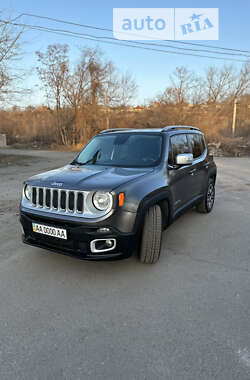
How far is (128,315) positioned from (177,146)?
2787mm

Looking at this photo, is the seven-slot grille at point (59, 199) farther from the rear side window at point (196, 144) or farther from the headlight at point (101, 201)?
the rear side window at point (196, 144)

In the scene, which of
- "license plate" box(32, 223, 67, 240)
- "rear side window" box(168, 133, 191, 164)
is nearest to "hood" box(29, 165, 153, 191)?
"license plate" box(32, 223, 67, 240)

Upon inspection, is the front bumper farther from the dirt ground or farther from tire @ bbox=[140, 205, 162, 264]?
the dirt ground

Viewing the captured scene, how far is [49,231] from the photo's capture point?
297 centimetres

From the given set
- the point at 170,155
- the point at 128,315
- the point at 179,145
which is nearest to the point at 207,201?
the point at 179,145

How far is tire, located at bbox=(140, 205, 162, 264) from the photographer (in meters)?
3.17

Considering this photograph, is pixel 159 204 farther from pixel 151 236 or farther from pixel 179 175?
pixel 179 175

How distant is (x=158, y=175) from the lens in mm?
3492

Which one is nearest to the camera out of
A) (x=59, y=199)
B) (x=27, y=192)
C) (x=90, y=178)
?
(x=59, y=199)

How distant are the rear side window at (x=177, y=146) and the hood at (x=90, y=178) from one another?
63 cm

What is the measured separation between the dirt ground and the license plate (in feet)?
1.79

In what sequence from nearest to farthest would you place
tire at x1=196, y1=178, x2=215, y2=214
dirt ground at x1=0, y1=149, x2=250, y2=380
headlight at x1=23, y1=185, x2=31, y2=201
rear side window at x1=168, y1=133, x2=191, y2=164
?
1. dirt ground at x1=0, y1=149, x2=250, y2=380
2. headlight at x1=23, y1=185, x2=31, y2=201
3. rear side window at x1=168, y1=133, x2=191, y2=164
4. tire at x1=196, y1=178, x2=215, y2=214

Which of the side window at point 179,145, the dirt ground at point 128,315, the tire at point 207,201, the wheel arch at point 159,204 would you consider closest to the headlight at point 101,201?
the wheel arch at point 159,204

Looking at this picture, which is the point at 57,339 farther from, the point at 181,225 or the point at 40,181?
the point at 181,225
